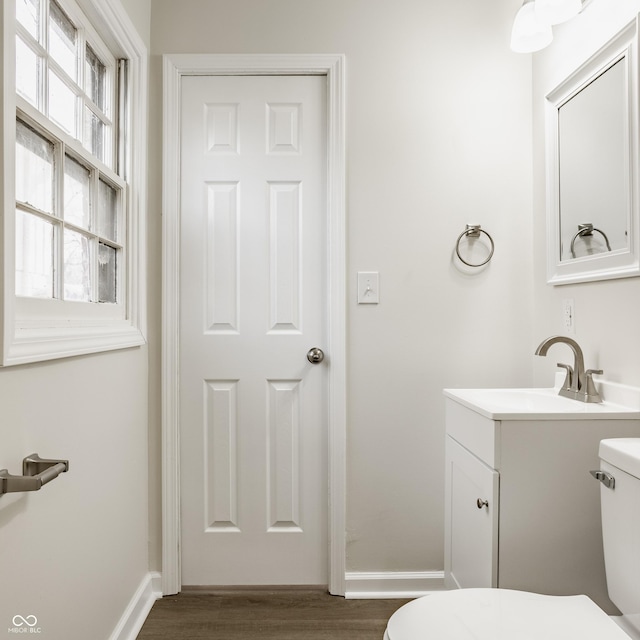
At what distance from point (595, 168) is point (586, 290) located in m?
0.38

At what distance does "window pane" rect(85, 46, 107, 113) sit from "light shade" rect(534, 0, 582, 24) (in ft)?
4.72

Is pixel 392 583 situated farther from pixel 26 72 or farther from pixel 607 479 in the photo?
pixel 26 72

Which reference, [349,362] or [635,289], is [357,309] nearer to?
[349,362]

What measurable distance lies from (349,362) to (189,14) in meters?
1.50

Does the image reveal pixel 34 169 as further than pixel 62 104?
No

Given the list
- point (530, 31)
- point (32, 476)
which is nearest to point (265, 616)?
point (32, 476)

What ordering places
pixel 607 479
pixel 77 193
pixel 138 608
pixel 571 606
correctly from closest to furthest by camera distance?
pixel 571 606
pixel 607 479
pixel 77 193
pixel 138 608

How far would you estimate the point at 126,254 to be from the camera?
1.78 meters

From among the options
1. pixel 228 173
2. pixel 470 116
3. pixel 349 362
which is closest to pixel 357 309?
pixel 349 362

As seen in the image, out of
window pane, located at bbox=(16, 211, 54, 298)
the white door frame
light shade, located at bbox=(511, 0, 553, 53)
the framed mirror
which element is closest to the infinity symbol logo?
window pane, located at bbox=(16, 211, 54, 298)

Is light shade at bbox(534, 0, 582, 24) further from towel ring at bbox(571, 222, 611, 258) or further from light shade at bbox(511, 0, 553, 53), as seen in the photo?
towel ring at bbox(571, 222, 611, 258)

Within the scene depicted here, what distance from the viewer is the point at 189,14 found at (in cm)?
197

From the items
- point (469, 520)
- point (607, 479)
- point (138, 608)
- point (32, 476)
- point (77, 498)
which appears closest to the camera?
point (32, 476)

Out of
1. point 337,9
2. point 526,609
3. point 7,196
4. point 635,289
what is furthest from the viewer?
point 337,9
